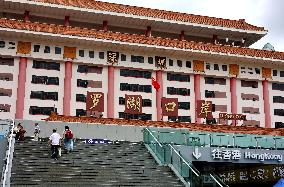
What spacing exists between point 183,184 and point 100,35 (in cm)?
2803

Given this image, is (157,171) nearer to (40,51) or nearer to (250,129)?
(250,129)

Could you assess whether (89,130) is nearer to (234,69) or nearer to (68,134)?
(68,134)

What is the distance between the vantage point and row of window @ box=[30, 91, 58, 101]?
46.9 m

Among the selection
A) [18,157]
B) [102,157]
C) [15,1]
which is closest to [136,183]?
[102,157]

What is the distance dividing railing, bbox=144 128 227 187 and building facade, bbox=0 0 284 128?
2101cm

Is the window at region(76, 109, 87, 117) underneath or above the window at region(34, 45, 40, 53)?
underneath

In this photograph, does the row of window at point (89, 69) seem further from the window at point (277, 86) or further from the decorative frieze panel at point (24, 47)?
the window at point (277, 86)

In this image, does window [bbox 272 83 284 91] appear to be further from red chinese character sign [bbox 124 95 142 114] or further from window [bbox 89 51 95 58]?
window [bbox 89 51 95 58]

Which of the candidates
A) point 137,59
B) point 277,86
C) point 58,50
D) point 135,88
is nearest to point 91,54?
point 58,50

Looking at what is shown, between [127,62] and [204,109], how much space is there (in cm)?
928

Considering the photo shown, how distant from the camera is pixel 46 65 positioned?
158 ft

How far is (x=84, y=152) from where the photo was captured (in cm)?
2583

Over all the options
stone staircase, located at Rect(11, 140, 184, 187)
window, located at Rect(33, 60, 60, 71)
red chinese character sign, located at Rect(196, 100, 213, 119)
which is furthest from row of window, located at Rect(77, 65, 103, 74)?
stone staircase, located at Rect(11, 140, 184, 187)

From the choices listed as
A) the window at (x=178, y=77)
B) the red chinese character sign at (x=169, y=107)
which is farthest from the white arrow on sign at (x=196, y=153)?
the window at (x=178, y=77)
